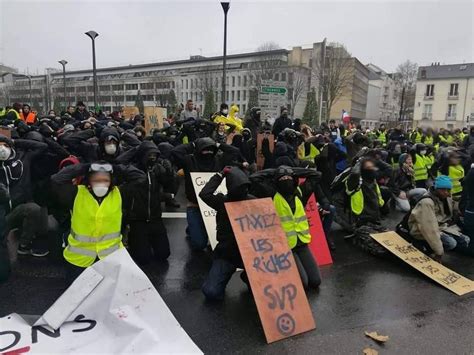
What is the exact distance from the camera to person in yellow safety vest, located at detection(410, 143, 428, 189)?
31.5 feet

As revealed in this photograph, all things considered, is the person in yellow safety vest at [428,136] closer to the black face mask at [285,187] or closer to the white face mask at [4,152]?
the black face mask at [285,187]

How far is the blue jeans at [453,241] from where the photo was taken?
594 cm

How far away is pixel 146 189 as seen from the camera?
5.20 meters

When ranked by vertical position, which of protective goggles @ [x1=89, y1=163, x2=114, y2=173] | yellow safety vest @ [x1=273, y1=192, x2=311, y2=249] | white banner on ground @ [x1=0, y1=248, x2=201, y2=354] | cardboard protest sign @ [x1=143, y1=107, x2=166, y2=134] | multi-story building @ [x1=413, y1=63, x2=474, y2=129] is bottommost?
white banner on ground @ [x1=0, y1=248, x2=201, y2=354]

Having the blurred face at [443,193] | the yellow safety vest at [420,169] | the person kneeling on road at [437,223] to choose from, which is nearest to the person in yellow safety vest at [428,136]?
the yellow safety vest at [420,169]

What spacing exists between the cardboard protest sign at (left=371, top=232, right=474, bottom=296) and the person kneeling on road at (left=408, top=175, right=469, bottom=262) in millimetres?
191

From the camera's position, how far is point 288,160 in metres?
6.29

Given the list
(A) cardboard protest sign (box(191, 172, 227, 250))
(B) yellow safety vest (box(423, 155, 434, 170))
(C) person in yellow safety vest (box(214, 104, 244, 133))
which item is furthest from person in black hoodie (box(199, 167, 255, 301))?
(B) yellow safety vest (box(423, 155, 434, 170))

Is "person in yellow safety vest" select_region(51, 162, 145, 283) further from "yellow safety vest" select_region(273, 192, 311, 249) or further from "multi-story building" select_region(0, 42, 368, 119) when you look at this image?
"multi-story building" select_region(0, 42, 368, 119)

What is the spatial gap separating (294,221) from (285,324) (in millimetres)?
1337

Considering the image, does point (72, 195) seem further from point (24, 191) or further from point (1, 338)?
point (1, 338)

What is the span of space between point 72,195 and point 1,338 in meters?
1.76

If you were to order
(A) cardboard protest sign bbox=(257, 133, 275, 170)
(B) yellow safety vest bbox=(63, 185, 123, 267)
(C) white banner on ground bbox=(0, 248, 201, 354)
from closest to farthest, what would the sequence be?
1. (C) white banner on ground bbox=(0, 248, 201, 354)
2. (B) yellow safety vest bbox=(63, 185, 123, 267)
3. (A) cardboard protest sign bbox=(257, 133, 275, 170)

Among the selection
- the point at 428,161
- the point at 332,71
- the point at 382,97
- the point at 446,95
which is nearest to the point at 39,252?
the point at 428,161
